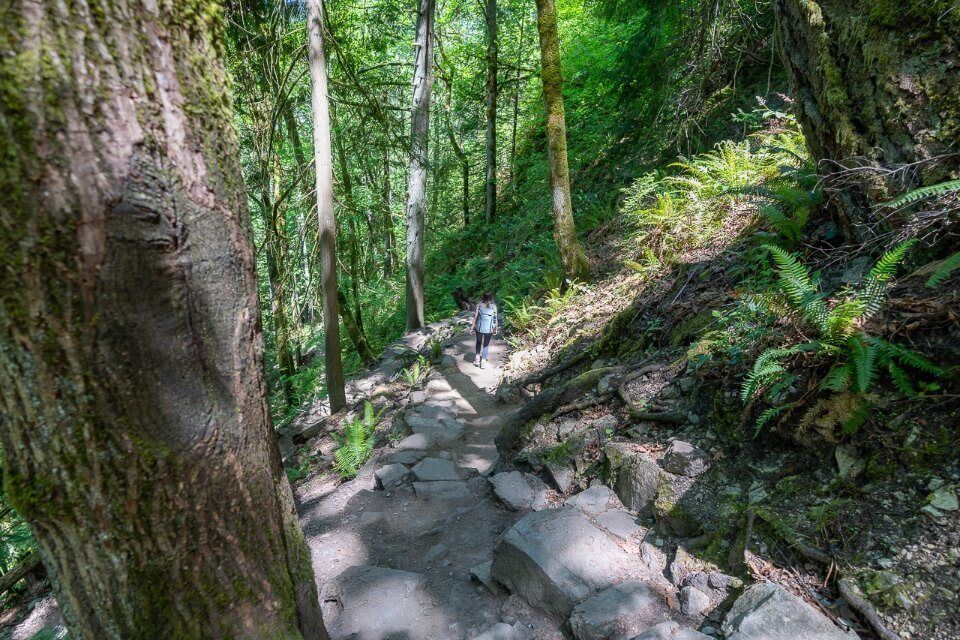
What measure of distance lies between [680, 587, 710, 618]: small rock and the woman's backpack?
6046 mm

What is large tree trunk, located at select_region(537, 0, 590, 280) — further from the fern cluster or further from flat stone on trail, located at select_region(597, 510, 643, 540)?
flat stone on trail, located at select_region(597, 510, 643, 540)

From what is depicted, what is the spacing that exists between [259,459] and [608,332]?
4.82 meters

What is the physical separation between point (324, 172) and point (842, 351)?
5942 millimetres

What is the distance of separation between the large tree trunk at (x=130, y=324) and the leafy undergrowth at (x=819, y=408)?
2604 millimetres

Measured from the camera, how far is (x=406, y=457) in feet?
18.7

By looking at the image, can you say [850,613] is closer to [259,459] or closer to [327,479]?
[259,459]

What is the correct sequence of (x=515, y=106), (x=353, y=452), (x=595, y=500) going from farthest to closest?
(x=515, y=106), (x=353, y=452), (x=595, y=500)

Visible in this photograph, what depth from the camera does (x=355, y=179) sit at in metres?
9.42

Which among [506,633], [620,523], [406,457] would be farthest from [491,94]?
[506,633]

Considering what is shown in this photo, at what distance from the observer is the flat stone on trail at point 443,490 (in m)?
4.80

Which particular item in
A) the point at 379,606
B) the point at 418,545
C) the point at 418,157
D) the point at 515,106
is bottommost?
the point at 418,545

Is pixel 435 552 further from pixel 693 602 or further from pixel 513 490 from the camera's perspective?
pixel 693 602

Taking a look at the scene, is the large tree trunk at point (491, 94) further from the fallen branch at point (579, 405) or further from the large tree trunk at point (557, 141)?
the fallen branch at point (579, 405)

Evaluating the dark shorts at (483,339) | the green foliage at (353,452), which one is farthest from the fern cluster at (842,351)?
the dark shorts at (483,339)
